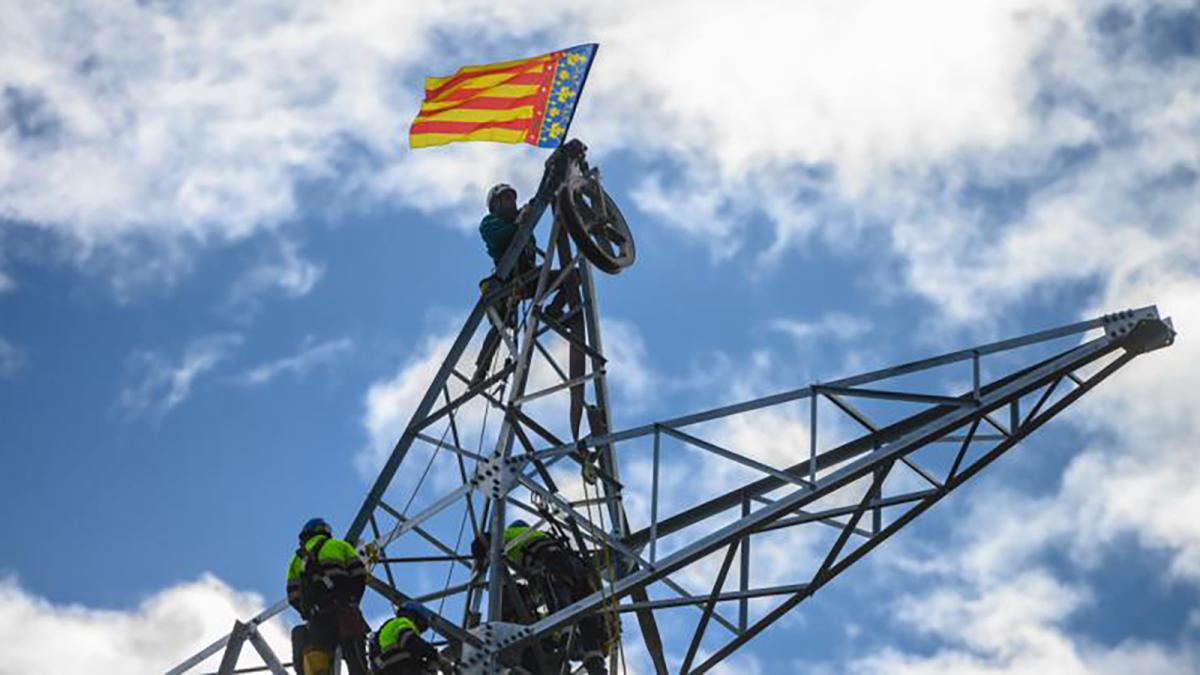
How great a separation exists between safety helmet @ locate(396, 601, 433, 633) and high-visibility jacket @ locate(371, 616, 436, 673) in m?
0.10

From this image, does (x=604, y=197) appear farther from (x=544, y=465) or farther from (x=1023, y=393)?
(x=1023, y=393)

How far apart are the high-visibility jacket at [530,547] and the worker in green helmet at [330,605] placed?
6.33 ft

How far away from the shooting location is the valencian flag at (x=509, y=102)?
2364cm

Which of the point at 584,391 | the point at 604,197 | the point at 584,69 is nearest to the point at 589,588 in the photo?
the point at 584,391

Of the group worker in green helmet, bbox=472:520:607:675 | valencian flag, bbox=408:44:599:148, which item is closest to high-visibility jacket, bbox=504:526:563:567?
worker in green helmet, bbox=472:520:607:675

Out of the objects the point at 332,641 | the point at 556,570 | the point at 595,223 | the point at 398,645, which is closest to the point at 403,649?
the point at 398,645

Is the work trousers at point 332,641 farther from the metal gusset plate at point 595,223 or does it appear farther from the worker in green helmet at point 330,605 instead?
the metal gusset plate at point 595,223

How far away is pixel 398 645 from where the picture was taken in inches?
760

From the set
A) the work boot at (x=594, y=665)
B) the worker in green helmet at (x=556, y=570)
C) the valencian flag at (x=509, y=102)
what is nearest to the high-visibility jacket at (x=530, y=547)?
the worker in green helmet at (x=556, y=570)

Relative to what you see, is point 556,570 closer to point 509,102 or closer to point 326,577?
point 326,577

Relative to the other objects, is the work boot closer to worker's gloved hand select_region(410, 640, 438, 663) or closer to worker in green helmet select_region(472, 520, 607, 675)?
worker in green helmet select_region(472, 520, 607, 675)

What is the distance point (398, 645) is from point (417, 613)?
43cm

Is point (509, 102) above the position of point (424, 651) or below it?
above

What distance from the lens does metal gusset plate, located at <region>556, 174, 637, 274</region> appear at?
2273 centimetres
